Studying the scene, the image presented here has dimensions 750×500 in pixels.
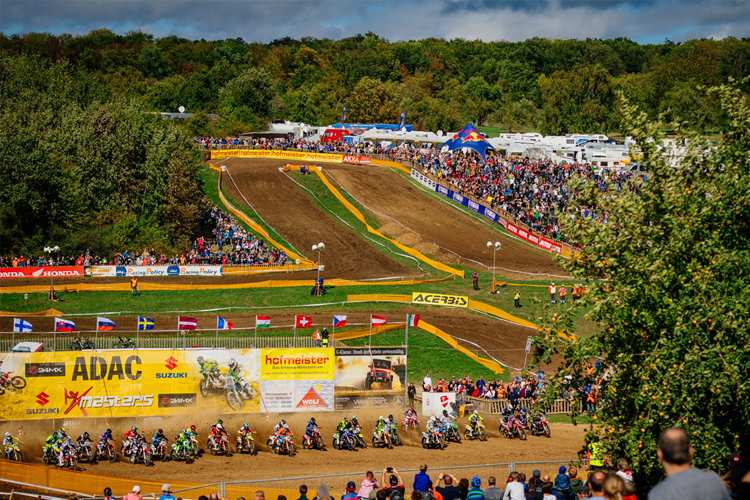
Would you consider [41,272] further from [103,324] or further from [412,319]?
[412,319]

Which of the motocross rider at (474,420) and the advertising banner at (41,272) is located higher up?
the advertising banner at (41,272)

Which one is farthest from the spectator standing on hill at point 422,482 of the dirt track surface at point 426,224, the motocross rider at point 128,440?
the dirt track surface at point 426,224

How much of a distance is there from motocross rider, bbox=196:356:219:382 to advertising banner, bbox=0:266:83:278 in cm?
2438

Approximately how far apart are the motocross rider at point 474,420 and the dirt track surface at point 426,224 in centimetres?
2001

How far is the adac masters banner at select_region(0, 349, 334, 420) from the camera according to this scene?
24.6 m

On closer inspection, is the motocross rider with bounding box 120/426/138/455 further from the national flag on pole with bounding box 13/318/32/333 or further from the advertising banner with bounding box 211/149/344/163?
the advertising banner with bounding box 211/149/344/163

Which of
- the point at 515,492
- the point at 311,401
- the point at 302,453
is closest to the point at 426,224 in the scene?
the point at 311,401

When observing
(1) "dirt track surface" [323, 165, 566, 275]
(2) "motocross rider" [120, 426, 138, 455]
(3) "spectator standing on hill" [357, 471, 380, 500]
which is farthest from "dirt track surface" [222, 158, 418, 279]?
(3) "spectator standing on hill" [357, 471, 380, 500]

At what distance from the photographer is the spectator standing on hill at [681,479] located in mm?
4922

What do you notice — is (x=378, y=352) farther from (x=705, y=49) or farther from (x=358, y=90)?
(x=705, y=49)

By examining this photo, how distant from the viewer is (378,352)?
27.2 m

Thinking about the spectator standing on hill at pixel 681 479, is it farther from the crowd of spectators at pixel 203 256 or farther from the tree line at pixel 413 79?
the tree line at pixel 413 79

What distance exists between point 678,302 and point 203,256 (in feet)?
139

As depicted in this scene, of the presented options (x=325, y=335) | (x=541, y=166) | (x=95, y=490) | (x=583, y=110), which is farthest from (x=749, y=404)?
(x=583, y=110)
